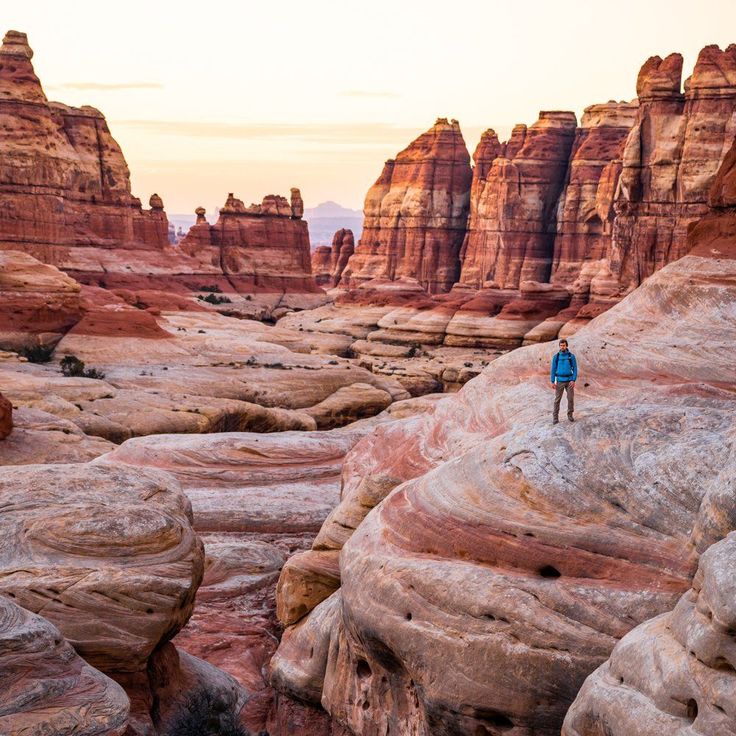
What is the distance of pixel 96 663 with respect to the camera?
14125 millimetres

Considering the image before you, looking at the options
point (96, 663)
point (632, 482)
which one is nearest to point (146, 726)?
point (96, 663)

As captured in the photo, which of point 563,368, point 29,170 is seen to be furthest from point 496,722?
point 29,170

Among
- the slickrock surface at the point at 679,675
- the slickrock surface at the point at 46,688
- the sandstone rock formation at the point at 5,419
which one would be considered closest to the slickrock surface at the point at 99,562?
the slickrock surface at the point at 46,688

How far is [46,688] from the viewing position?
11.7 m

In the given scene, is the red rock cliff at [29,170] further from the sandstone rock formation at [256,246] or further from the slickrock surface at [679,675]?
the slickrock surface at [679,675]

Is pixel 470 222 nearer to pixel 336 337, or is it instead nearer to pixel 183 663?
pixel 336 337

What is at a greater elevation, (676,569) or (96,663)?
(676,569)

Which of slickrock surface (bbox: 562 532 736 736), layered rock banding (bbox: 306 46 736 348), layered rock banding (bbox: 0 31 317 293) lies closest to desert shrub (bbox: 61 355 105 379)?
layered rock banding (bbox: 0 31 317 293)

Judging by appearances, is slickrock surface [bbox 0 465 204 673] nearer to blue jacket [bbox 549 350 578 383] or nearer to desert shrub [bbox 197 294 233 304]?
blue jacket [bbox 549 350 578 383]

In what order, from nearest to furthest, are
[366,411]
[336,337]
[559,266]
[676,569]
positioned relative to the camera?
[676,569] < [366,411] < [336,337] < [559,266]

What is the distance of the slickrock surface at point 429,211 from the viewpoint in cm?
10969

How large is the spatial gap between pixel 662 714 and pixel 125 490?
8.62m

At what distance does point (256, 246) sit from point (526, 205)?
2360cm

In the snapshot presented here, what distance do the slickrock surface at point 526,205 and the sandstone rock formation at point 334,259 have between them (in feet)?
82.1
